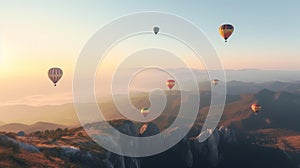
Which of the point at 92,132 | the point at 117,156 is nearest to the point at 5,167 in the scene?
the point at 117,156

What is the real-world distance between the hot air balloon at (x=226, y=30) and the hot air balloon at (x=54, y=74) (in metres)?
58.3

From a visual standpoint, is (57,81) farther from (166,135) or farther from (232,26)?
(232,26)

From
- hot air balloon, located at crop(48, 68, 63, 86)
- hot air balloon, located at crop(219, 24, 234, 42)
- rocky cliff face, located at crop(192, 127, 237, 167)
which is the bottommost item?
rocky cliff face, located at crop(192, 127, 237, 167)

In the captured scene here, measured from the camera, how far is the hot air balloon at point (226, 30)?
99.1 meters

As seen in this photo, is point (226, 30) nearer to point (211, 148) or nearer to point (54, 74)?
point (211, 148)

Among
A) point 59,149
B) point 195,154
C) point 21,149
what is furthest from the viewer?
point 195,154

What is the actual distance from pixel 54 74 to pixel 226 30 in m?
61.0

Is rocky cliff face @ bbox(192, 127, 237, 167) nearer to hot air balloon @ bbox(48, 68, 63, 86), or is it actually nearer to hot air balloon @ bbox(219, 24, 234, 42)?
hot air balloon @ bbox(219, 24, 234, 42)

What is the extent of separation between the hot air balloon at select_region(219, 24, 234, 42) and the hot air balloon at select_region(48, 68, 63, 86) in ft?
191

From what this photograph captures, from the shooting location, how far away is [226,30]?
99250mm

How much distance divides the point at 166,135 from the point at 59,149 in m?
76.6

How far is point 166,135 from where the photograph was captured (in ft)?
395

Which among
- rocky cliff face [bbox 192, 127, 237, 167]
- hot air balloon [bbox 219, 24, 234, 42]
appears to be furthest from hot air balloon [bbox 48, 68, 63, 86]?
rocky cliff face [bbox 192, 127, 237, 167]

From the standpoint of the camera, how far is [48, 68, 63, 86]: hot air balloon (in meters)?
83.7
